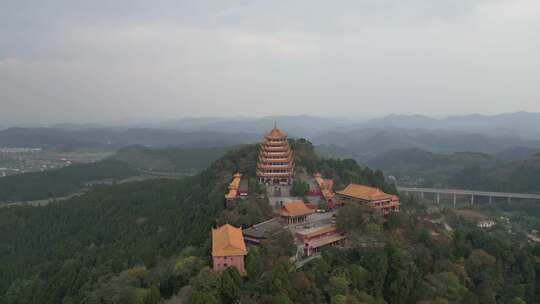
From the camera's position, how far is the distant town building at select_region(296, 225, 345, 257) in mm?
35188

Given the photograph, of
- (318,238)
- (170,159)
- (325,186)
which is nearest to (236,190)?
(325,186)

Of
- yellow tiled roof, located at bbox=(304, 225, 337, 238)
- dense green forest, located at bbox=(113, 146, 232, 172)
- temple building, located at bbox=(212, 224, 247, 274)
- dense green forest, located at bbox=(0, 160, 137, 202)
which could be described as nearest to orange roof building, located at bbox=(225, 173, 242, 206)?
yellow tiled roof, located at bbox=(304, 225, 337, 238)

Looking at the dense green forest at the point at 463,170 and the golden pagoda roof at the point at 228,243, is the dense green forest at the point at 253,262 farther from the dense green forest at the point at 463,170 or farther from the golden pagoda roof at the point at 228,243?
the dense green forest at the point at 463,170

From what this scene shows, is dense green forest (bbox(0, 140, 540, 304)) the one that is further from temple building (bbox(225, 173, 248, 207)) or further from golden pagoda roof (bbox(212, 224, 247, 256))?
temple building (bbox(225, 173, 248, 207))

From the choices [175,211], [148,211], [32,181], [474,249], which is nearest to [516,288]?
[474,249]

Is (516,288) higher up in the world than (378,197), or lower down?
lower down

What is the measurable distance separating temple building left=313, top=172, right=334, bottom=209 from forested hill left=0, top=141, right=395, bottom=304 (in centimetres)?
433

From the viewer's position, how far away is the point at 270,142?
181ft

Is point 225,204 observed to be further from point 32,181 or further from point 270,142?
point 32,181

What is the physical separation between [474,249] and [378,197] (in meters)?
10.5

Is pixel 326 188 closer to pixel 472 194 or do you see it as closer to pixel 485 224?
pixel 485 224

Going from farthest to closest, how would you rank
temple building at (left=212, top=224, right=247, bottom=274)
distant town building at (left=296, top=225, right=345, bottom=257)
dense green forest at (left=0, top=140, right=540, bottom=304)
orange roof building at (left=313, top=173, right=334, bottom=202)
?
orange roof building at (left=313, top=173, right=334, bottom=202) → distant town building at (left=296, top=225, right=345, bottom=257) → temple building at (left=212, top=224, right=247, bottom=274) → dense green forest at (left=0, top=140, right=540, bottom=304)

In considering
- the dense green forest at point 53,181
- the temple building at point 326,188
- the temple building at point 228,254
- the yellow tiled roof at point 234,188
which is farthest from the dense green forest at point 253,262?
the dense green forest at point 53,181

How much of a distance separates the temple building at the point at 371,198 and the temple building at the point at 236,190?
11004mm
